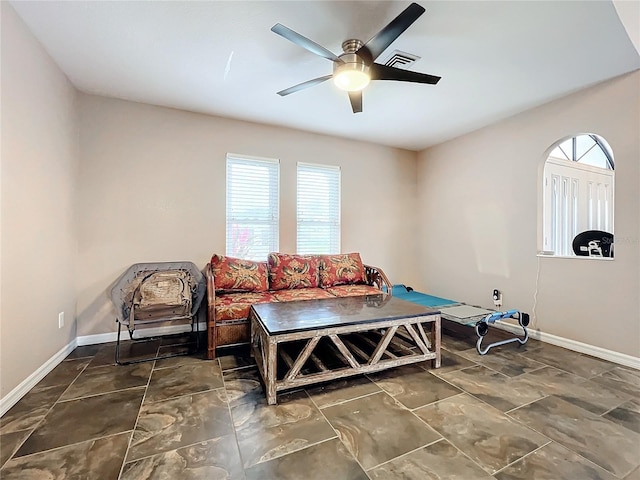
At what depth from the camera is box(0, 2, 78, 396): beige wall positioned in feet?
6.10

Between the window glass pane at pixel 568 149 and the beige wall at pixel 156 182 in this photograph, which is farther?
the window glass pane at pixel 568 149

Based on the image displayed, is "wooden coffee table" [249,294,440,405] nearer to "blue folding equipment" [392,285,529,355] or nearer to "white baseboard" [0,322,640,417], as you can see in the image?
"blue folding equipment" [392,285,529,355]

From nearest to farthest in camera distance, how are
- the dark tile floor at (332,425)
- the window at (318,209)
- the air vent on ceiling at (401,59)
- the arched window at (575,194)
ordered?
the dark tile floor at (332,425) → the air vent on ceiling at (401,59) → the arched window at (575,194) → the window at (318,209)

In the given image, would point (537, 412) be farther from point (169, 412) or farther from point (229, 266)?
point (229, 266)

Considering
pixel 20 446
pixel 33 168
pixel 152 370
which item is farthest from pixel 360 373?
pixel 33 168

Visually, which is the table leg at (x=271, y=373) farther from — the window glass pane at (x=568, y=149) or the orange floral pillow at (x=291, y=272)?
the window glass pane at (x=568, y=149)

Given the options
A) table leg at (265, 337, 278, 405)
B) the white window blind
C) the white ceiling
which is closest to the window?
the white window blind

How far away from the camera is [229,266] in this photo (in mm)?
3176

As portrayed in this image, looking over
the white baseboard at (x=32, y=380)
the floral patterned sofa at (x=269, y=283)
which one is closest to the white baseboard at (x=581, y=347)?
the floral patterned sofa at (x=269, y=283)

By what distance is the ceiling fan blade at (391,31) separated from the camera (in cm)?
149

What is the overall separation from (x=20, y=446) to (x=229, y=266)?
193cm

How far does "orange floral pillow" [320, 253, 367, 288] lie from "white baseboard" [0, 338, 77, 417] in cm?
257

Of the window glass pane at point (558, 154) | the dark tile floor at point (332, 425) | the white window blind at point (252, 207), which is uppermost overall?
the window glass pane at point (558, 154)

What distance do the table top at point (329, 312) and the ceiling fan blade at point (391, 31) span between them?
1878 mm
